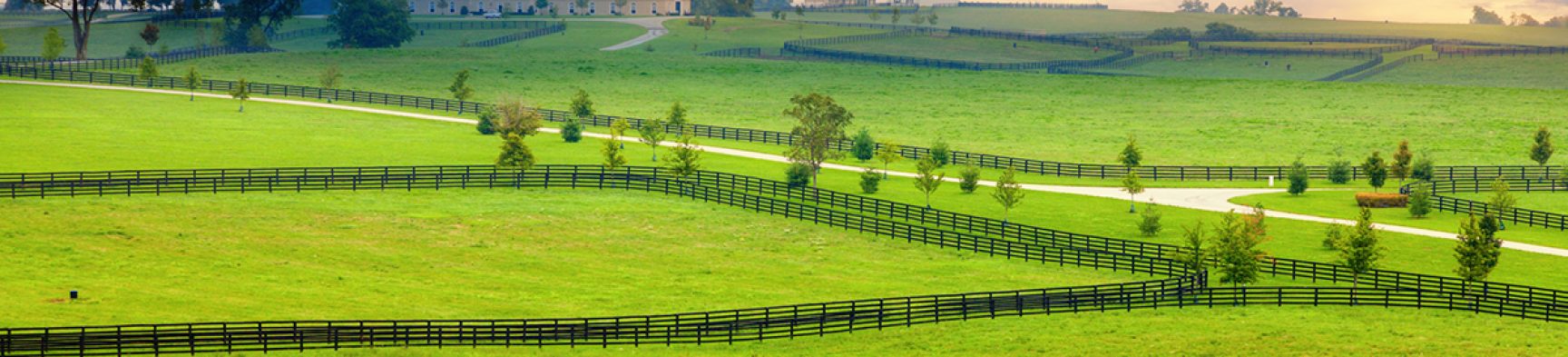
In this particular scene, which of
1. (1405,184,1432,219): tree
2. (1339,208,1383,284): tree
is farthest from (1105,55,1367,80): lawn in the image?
(1339,208,1383,284): tree

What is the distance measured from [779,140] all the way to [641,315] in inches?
1902

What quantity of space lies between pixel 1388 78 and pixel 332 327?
4828 inches

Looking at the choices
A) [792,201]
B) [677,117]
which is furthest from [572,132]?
[792,201]

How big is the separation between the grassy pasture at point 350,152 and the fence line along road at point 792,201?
3.81m

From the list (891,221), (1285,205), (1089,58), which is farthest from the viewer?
(1089,58)

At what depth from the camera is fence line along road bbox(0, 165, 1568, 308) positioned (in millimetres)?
53219

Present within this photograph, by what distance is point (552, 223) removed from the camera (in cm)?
6044

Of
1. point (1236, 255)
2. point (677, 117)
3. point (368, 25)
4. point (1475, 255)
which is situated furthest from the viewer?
point (368, 25)

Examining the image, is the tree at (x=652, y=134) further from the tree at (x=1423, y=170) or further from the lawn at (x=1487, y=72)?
the lawn at (x=1487, y=72)

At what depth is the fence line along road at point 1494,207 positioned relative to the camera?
221 ft

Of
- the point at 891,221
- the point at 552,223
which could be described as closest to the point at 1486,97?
the point at 891,221

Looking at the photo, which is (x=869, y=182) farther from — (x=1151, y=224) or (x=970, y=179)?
(x=1151, y=224)

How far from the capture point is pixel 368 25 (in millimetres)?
143500

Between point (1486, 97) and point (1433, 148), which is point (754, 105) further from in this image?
point (1486, 97)
